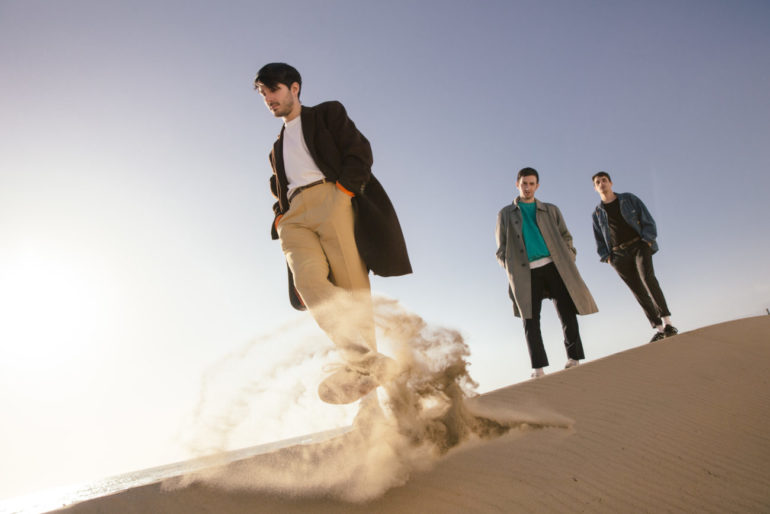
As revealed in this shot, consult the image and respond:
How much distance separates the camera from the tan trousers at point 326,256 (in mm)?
2453

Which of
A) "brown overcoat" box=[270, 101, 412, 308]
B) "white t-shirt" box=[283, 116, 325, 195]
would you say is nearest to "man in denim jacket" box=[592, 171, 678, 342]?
"brown overcoat" box=[270, 101, 412, 308]

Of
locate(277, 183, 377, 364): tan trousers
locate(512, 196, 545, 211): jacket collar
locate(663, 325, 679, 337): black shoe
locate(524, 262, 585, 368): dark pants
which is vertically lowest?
locate(663, 325, 679, 337): black shoe

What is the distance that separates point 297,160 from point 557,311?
3.88 metres

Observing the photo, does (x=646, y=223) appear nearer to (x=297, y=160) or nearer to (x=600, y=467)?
(x=600, y=467)

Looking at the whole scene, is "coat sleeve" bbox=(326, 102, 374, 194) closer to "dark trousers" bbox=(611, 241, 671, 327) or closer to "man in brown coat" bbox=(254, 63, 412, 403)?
"man in brown coat" bbox=(254, 63, 412, 403)

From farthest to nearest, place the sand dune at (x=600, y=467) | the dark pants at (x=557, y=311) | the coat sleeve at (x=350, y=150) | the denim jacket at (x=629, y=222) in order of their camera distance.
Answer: the denim jacket at (x=629, y=222) → the dark pants at (x=557, y=311) → the coat sleeve at (x=350, y=150) → the sand dune at (x=600, y=467)

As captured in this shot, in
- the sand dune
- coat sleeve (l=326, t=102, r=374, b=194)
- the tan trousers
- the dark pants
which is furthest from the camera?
the dark pants

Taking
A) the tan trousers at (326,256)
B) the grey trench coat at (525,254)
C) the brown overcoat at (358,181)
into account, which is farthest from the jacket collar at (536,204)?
the tan trousers at (326,256)

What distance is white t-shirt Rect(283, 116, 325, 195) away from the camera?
2.76m

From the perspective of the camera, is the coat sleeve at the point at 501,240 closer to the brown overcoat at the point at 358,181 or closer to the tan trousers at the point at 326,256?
the brown overcoat at the point at 358,181

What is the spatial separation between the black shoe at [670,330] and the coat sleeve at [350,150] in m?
5.37

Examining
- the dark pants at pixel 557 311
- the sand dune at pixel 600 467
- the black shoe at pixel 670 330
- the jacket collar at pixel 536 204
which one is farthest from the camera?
the black shoe at pixel 670 330

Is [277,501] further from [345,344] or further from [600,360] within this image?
[600,360]

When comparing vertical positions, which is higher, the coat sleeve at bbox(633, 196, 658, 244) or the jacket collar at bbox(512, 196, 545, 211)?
the jacket collar at bbox(512, 196, 545, 211)
